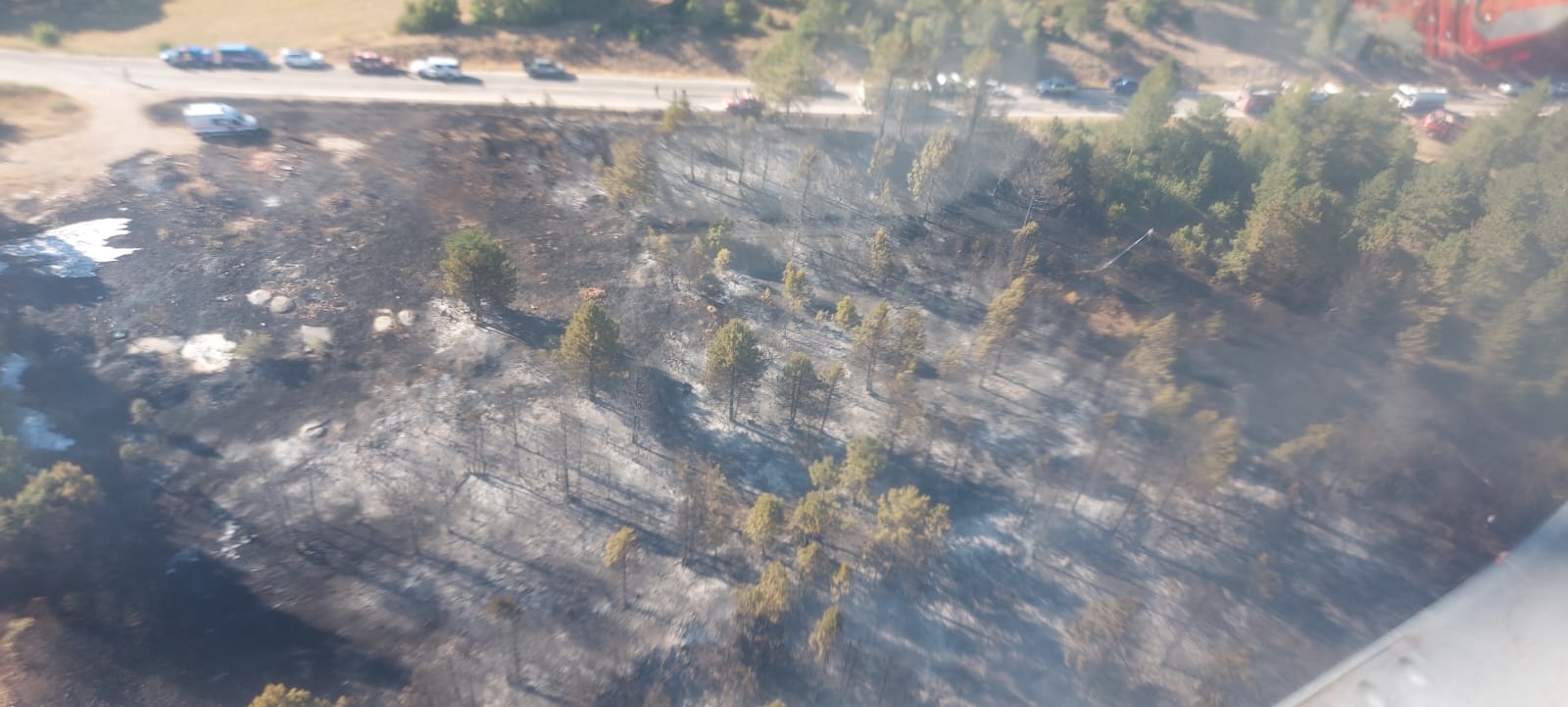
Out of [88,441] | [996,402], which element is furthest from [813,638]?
[88,441]

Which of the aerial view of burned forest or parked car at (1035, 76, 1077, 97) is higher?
parked car at (1035, 76, 1077, 97)

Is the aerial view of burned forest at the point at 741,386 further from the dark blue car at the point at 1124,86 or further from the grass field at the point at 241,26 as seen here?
the dark blue car at the point at 1124,86

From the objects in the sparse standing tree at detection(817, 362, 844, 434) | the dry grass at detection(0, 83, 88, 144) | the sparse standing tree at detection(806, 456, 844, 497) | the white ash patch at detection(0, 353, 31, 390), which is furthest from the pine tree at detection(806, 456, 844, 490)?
the dry grass at detection(0, 83, 88, 144)

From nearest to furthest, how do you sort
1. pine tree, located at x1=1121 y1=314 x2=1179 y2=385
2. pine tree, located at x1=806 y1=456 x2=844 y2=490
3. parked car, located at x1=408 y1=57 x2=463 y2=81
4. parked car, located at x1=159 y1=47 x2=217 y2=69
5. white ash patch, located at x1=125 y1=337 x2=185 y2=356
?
1. pine tree, located at x1=806 y1=456 x2=844 y2=490
2. white ash patch, located at x1=125 y1=337 x2=185 y2=356
3. pine tree, located at x1=1121 y1=314 x2=1179 y2=385
4. parked car, located at x1=159 y1=47 x2=217 y2=69
5. parked car, located at x1=408 y1=57 x2=463 y2=81

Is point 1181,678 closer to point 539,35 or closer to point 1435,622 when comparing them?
point 1435,622

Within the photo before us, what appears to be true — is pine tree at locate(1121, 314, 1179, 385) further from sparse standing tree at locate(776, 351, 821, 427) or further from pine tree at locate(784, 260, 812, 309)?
pine tree at locate(784, 260, 812, 309)

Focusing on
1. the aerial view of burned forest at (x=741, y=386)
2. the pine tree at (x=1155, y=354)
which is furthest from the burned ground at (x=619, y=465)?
the pine tree at (x=1155, y=354)
